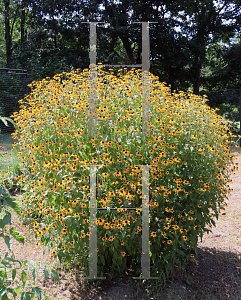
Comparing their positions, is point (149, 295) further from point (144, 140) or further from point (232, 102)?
point (232, 102)

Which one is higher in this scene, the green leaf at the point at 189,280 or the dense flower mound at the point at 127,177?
the dense flower mound at the point at 127,177

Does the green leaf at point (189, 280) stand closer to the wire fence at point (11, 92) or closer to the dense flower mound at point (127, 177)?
the dense flower mound at point (127, 177)

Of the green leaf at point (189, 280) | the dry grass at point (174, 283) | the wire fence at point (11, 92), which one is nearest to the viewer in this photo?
the dry grass at point (174, 283)

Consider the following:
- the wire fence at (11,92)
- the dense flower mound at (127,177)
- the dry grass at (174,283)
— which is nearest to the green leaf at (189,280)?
the dry grass at (174,283)

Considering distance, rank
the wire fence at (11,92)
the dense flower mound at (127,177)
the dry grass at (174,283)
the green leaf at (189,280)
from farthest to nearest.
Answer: the wire fence at (11,92), the green leaf at (189,280), the dry grass at (174,283), the dense flower mound at (127,177)

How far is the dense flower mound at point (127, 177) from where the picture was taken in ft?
6.51

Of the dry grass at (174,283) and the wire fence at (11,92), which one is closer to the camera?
the dry grass at (174,283)

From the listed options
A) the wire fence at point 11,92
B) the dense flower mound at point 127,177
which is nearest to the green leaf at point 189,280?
the dense flower mound at point 127,177

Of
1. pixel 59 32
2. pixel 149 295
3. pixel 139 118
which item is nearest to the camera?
pixel 149 295

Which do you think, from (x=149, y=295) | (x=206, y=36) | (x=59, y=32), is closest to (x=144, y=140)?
(x=149, y=295)

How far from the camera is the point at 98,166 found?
195 centimetres

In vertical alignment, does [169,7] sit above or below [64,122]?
above

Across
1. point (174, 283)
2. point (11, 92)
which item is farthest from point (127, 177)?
point (11, 92)

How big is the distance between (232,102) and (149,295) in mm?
9482
